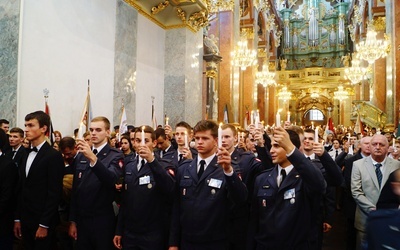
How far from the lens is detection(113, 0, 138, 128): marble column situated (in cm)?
881

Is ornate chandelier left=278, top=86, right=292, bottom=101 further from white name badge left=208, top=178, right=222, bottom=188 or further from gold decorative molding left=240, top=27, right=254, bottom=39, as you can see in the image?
→ white name badge left=208, top=178, right=222, bottom=188

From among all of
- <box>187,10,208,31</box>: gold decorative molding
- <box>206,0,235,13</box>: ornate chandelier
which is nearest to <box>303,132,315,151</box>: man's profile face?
<box>187,10,208,31</box>: gold decorative molding

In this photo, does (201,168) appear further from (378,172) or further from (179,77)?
(179,77)

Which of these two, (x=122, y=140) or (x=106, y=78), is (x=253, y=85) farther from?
(x=122, y=140)

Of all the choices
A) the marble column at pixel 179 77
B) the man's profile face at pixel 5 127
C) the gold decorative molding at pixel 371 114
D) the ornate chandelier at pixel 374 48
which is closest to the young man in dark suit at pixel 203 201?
the man's profile face at pixel 5 127

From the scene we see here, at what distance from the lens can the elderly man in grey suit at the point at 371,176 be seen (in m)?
4.33

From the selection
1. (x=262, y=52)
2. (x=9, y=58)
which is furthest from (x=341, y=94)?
(x=9, y=58)

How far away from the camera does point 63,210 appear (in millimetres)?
4359

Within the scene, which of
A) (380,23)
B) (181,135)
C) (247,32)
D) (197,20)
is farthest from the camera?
(247,32)

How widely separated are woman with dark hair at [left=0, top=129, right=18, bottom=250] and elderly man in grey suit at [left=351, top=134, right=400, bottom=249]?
3780 mm

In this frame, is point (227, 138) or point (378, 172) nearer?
point (227, 138)

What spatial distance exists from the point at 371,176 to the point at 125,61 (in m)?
6.39

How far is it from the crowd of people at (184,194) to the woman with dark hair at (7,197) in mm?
10

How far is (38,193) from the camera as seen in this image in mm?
3781
